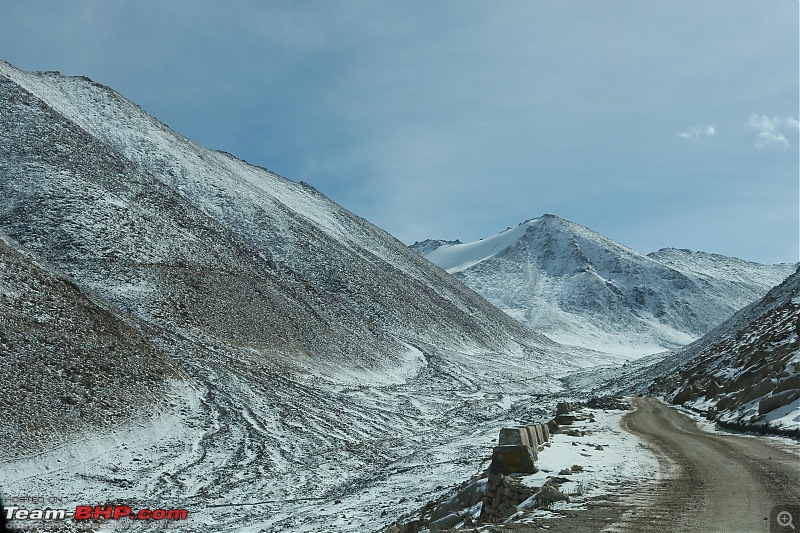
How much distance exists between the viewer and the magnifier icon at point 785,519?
30.8 feet

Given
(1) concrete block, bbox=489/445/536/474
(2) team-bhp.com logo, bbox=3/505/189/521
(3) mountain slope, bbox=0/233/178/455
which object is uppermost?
(3) mountain slope, bbox=0/233/178/455

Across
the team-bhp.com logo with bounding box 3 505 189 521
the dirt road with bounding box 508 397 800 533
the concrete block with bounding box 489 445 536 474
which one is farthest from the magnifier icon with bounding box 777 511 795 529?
the team-bhp.com logo with bounding box 3 505 189 521

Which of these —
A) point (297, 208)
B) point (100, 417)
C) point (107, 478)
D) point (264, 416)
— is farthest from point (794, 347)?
point (297, 208)

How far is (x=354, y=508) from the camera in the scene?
64.1 feet

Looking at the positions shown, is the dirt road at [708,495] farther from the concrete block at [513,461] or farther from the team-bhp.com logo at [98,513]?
the team-bhp.com logo at [98,513]

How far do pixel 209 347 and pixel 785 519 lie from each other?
146ft

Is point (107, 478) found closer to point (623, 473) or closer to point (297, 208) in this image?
point (623, 473)

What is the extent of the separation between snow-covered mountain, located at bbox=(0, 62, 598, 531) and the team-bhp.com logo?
98 cm

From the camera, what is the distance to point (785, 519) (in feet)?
31.7

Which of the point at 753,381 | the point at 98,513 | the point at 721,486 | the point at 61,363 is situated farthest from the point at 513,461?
the point at 61,363

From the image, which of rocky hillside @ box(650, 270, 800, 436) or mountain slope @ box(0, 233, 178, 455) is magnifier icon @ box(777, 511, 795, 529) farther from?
mountain slope @ box(0, 233, 178, 455)

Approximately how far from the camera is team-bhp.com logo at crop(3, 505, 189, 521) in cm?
2041

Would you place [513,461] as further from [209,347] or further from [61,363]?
[209,347]

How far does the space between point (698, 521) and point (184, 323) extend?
47.8 meters
